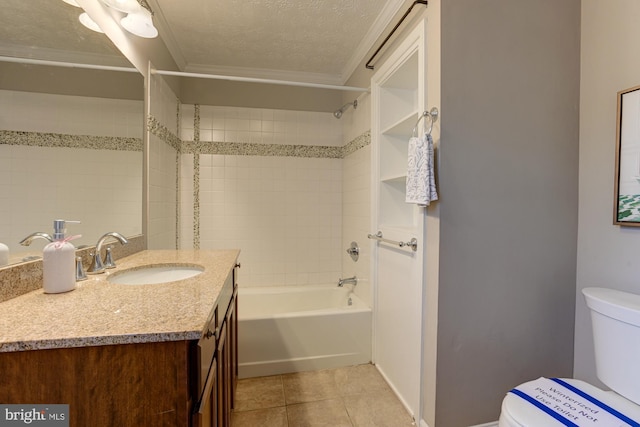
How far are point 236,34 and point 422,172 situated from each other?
5.72ft

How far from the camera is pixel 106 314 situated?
718 mm

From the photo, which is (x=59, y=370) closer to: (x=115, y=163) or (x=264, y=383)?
(x=115, y=163)

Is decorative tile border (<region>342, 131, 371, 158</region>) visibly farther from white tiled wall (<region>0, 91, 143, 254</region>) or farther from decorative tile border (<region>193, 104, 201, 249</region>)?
white tiled wall (<region>0, 91, 143, 254</region>)

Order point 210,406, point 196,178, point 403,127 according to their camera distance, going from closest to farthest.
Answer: point 210,406 < point 403,127 < point 196,178

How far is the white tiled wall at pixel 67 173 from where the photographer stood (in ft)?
2.91

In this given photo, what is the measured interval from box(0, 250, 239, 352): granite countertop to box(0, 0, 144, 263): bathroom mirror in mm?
227

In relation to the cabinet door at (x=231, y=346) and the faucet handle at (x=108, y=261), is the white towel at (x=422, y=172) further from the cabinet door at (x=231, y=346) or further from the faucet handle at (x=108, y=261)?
the faucet handle at (x=108, y=261)

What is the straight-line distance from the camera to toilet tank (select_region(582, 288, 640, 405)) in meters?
1.03

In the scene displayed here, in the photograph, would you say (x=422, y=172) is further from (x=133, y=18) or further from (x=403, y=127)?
(x=133, y=18)

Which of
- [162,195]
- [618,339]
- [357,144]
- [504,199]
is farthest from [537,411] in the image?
[162,195]

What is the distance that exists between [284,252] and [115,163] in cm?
167

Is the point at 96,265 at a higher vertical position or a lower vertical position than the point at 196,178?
lower

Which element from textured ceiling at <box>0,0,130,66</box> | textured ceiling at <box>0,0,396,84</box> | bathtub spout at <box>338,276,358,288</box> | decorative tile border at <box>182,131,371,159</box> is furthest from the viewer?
decorative tile border at <box>182,131,371,159</box>

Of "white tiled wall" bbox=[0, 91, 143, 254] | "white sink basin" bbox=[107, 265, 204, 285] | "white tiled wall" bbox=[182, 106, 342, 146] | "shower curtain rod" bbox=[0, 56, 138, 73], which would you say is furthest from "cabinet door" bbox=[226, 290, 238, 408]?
"white tiled wall" bbox=[182, 106, 342, 146]
